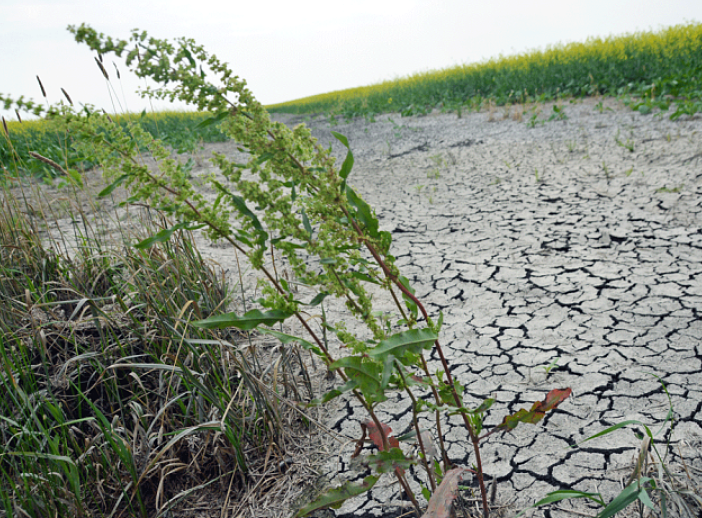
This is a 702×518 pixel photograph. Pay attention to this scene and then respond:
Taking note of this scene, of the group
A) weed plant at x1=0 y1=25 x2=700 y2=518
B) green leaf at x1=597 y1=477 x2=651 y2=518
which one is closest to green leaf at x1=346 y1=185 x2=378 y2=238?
weed plant at x1=0 y1=25 x2=700 y2=518

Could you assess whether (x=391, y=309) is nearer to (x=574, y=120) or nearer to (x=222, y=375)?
(x=222, y=375)

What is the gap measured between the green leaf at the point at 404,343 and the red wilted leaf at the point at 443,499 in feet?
1.27

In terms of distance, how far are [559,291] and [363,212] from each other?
2.24m

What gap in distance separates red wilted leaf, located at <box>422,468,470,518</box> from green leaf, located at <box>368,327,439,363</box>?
39 cm

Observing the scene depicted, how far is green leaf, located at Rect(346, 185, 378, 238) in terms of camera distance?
1.04m

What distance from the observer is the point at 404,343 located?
95cm

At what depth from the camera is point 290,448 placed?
195 cm

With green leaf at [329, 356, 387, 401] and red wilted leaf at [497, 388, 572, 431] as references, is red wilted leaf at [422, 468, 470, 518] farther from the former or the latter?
green leaf at [329, 356, 387, 401]

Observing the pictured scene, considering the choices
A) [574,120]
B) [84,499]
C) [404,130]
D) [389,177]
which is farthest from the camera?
[404,130]

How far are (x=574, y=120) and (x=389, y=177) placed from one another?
128 inches

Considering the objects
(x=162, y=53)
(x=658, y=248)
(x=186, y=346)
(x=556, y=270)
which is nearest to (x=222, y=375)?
(x=186, y=346)

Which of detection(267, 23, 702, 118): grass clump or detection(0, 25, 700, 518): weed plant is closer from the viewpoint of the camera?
detection(0, 25, 700, 518): weed plant

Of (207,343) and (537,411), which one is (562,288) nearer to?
(537,411)

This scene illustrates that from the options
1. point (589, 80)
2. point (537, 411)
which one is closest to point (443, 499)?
point (537, 411)
